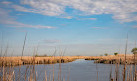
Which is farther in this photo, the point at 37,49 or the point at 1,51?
the point at 1,51

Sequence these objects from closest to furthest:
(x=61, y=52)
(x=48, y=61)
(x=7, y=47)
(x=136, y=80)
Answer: (x=136, y=80)
(x=61, y=52)
(x=7, y=47)
(x=48, y=61)

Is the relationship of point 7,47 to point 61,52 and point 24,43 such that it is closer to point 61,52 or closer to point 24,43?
point 24,43

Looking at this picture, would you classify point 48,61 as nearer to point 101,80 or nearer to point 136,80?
point 101,80

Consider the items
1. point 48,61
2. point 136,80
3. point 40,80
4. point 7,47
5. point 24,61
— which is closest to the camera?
point 136,80

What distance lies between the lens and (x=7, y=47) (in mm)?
3756

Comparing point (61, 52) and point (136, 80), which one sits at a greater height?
point (61, 52)

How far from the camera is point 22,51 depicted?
293cm

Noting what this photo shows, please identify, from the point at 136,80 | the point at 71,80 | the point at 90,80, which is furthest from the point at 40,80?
the point at 136,80

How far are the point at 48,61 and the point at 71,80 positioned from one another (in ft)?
40.2

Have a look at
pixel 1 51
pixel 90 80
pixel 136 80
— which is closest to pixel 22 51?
pixel 1 51

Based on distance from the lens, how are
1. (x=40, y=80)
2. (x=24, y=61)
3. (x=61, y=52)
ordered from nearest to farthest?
(x=61, y=52), (x=40, y=80), (x=24, y=61)

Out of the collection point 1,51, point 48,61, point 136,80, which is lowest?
point 48,61

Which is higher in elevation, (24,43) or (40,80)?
(24,43)

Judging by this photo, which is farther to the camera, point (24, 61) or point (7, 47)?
point (24, 61)
